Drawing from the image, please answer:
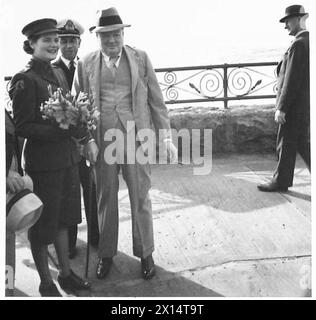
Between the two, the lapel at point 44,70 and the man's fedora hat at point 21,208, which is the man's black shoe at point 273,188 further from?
the man's fedora hat at point 21,208

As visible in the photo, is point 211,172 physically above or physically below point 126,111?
below

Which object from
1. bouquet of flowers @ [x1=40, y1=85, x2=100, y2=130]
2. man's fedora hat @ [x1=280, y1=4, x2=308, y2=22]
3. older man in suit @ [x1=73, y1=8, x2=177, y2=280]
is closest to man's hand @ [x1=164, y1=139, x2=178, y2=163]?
older man in suit @ [x1=73, y1=8, x2=177, y2=280]

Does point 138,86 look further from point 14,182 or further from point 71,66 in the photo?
point 14,182

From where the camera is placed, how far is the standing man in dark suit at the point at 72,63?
4.37 meters

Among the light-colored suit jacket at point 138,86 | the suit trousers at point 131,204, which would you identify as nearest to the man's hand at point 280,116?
the light-colored suit jacket at point 138,86

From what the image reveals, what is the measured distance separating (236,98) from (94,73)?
3903 mm

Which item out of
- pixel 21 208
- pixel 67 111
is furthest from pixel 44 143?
pixel 21 208

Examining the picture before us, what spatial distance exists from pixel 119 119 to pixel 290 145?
7.80 ft

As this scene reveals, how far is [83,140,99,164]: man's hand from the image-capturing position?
3.78 m

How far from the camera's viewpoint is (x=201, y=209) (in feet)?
16.9

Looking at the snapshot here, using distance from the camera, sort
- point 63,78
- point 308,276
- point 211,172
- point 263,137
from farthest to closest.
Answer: point 263,137, point 211,172, point 63,78, point 308,276
